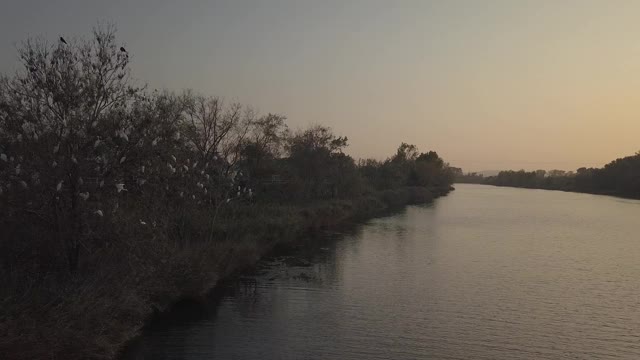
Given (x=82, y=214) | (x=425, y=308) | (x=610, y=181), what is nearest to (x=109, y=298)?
(x=82, y=214)

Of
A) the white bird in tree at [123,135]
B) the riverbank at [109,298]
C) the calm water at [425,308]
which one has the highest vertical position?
the white bird in tree at [123,135]

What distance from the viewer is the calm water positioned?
13.9 metres

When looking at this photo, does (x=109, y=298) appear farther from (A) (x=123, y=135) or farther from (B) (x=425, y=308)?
(B) (x=425, y=308)

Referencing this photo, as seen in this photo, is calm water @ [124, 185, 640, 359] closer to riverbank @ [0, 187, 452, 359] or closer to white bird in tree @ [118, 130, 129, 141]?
riverbank @ [0, 187, 452, 359]

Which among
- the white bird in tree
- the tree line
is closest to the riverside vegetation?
the white bird in tree

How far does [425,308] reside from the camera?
708 inches

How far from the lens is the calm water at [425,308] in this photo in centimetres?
1395

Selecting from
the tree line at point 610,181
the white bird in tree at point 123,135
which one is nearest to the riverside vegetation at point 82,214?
the white bird in tree at point 123,135

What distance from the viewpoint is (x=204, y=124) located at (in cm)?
3784

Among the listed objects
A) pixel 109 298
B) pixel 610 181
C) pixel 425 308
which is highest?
pixel 610 181

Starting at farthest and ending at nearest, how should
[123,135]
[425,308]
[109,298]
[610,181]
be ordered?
[610,181]
[425,308]
[123,135]
[109,298]

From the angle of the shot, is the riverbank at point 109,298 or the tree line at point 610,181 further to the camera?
the tree line at point 610,181

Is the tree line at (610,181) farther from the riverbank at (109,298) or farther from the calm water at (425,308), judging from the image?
the riverbank at (109,298)

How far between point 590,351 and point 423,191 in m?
78.9
